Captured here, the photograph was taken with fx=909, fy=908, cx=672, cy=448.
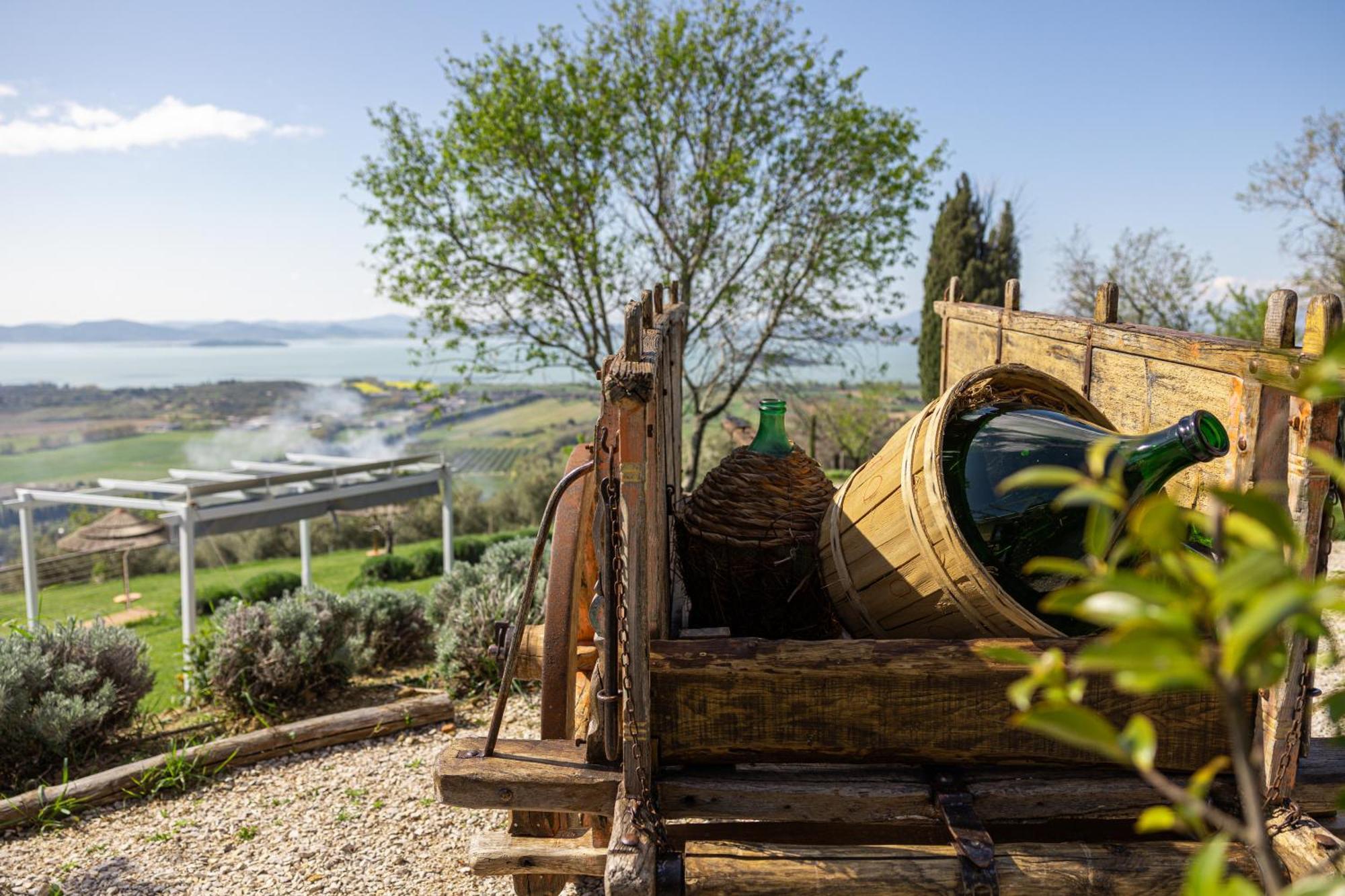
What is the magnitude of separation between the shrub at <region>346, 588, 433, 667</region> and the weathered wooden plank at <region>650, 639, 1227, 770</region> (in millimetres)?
4272

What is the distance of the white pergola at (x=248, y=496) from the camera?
6305 millimetres

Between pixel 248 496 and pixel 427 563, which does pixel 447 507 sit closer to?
pixel 248 496

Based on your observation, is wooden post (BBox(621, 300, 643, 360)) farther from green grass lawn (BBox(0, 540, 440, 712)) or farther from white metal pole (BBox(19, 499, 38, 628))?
white metal pole (BBox(19, 499, 38, 628))

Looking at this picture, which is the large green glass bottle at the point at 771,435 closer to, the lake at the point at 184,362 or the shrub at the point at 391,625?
the shrub at the point at 391,625

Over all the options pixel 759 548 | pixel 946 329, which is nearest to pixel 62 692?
pixel 759 548

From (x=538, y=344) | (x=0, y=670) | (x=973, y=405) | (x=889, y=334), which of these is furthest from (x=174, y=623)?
(x=973, y=405)

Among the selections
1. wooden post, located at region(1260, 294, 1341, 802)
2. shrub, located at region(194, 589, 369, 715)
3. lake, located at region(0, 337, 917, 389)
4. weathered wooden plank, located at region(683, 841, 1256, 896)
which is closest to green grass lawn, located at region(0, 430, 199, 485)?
lake, located at region(0, 337, 917, 389)

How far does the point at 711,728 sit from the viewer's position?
1.86 meters

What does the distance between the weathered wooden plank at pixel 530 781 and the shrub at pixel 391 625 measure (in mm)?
3867

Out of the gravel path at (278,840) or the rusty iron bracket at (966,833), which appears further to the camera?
the gravel path at (278,840)

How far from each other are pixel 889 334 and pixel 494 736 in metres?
8.76

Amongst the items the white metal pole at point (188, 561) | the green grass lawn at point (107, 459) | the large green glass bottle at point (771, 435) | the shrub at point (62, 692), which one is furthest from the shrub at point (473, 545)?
the green grass lawn at point (107, 459)

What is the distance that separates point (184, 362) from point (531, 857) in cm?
8102

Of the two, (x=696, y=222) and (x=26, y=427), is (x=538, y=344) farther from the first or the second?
(x=26, y=427)
